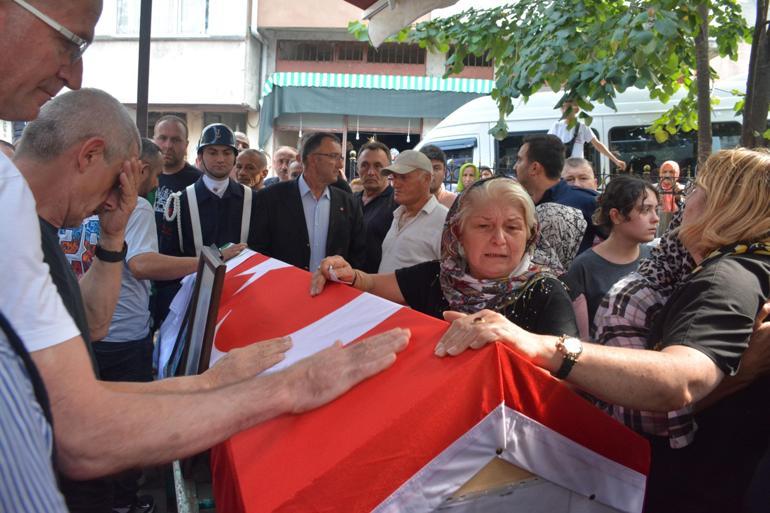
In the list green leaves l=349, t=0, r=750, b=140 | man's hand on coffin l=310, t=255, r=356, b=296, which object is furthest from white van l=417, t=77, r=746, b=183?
man's hand on coffin l=310, t=255, r=356, b=296

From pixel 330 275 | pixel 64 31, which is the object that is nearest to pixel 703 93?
pixel 330 275

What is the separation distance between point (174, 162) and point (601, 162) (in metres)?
6.74

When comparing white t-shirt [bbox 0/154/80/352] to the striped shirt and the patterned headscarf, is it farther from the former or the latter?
the patterned headscarf

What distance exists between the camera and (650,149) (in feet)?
34.0

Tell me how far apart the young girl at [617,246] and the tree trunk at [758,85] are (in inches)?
31.7

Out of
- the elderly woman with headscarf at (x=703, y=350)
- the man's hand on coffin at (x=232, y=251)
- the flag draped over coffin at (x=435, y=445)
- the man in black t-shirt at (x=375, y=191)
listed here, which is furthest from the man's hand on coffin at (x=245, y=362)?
the man in black t-shirt at (x=375, y=191)

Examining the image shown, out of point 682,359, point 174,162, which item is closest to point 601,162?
point 174,162

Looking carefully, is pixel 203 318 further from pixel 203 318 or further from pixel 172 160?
pixel 172 160

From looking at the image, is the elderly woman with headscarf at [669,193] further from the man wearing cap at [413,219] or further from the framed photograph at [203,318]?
the framed photograph at [203,318]

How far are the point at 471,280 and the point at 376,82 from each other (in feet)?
60.3

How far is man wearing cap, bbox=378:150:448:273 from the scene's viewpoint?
14.4 ft

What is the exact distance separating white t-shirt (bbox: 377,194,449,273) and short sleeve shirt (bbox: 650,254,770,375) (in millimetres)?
2644

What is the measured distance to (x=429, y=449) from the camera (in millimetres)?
1483

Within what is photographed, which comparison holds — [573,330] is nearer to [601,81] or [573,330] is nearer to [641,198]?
[641,198]
